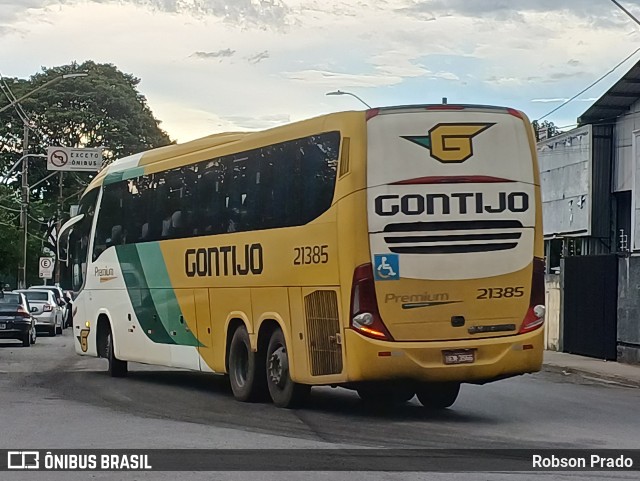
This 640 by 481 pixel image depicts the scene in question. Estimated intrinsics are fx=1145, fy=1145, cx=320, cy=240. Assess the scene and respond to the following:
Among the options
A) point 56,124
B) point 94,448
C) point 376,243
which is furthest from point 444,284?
point 56,124

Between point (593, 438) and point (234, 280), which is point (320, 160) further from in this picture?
point (593, 438)

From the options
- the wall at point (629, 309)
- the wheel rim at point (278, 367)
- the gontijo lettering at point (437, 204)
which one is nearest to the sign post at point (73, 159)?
the wall at point (629, 309)

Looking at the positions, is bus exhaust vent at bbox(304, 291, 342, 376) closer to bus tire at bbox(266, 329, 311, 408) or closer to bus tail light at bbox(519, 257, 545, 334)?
bus tire at bbox(266, 329, 311, 408)

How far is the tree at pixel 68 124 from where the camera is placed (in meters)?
65.4

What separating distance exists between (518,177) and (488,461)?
4486 mm

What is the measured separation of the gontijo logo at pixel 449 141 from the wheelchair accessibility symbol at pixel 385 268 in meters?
1.38

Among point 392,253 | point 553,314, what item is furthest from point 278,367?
point 553,314

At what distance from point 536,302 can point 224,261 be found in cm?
480

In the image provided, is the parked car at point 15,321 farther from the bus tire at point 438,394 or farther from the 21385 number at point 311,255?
the 21385 number at point 311,255

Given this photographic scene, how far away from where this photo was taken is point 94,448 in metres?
11.2

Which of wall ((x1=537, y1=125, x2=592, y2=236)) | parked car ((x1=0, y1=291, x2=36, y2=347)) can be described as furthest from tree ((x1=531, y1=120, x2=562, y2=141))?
parked car ((x1=0, y1=291, x2=36, y2=347))

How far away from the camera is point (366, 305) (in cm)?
1325

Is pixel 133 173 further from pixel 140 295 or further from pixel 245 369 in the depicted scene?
pixel 245 369

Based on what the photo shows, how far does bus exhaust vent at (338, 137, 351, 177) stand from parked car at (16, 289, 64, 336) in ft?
84.7
